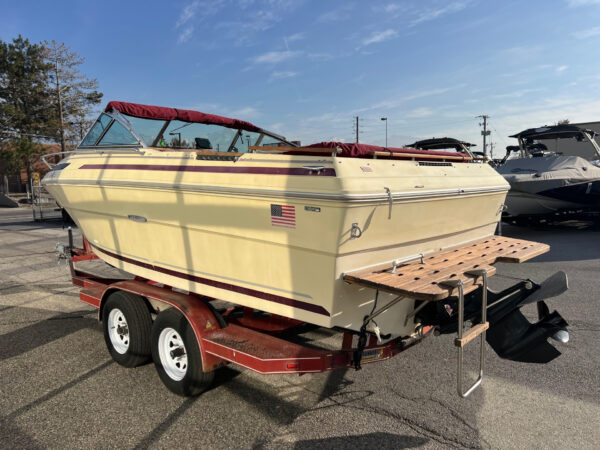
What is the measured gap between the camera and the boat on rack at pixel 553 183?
10.7 metres

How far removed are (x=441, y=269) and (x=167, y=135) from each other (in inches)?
121

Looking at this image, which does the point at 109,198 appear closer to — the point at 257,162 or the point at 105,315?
the point at 105,315

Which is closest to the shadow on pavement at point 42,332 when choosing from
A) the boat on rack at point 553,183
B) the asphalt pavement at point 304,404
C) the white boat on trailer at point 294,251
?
the asphalt pavement at point 304,404

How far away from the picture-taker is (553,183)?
10586mm

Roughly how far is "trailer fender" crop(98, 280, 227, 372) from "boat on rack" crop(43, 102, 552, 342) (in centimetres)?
14

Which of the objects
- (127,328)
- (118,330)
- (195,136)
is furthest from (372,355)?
(195,136)

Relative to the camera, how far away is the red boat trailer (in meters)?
2.83

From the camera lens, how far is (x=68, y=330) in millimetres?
4734

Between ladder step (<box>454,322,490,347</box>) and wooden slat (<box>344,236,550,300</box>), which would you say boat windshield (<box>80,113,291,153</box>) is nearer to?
A: wooden slat (<box>344,236,550,300</box>)

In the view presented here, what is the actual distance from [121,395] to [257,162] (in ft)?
6.98

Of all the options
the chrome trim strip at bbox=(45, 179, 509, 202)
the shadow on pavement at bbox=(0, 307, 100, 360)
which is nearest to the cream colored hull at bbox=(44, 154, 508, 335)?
the chrome trim strip at bbox=(45, 179, 509, 202)

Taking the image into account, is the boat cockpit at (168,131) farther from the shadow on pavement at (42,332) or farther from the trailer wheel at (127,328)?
the shadow on pavement at (42,332)

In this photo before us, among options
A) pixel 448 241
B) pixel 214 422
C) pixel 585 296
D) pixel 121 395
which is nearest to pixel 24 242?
pixel 121 395

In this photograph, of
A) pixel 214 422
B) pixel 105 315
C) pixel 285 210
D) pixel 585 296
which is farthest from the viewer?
pixel 585 296
